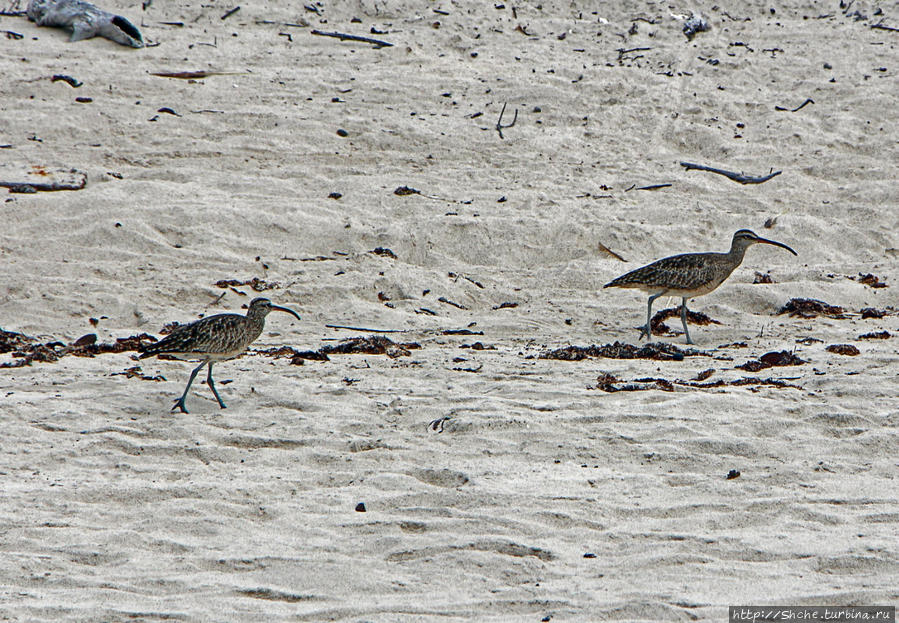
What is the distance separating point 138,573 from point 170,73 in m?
9.46

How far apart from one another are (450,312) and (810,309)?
3.30 meters

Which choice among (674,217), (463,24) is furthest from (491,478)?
(463,24)

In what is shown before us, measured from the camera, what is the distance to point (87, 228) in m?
10.1

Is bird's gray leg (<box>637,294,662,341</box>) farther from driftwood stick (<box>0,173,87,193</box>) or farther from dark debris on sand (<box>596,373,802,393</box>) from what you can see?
driftwood stick (<box>0,173,87,193</box>)

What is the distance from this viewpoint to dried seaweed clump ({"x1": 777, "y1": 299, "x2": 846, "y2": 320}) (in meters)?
9.83

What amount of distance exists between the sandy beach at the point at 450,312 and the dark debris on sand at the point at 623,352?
3.1 inches

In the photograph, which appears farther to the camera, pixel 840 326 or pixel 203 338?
pixel 840 326

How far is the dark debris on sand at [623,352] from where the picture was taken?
Result: 8.37m

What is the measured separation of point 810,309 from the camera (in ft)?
32.4

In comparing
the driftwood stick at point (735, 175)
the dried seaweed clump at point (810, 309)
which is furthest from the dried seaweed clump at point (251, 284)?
the driftwood stick at point (735, 175)

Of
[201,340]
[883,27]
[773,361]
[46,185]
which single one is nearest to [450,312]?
[773,361]

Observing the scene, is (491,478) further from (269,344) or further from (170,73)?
(170,73)

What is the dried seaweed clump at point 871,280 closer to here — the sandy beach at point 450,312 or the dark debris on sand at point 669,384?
the sandy beach at point 450,312

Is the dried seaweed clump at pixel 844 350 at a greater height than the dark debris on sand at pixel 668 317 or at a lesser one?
greater
